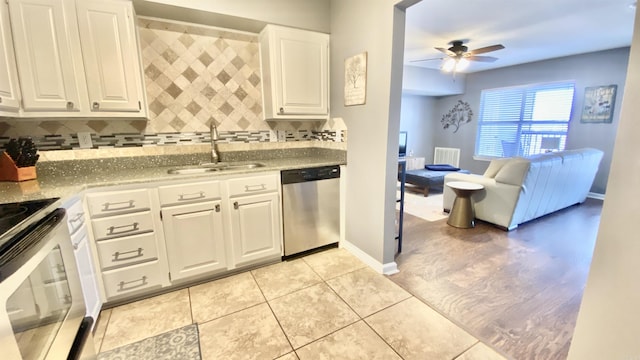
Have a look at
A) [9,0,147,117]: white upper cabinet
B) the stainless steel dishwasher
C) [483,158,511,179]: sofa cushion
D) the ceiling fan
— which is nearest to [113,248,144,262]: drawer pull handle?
[9,0,147,117]: white upper cabinet

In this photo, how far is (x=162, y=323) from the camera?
1.74 m

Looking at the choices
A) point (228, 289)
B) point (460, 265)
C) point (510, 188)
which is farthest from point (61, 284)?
point (510, 188)

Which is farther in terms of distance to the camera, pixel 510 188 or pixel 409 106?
pixel 409 106

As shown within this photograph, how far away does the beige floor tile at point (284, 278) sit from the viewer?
2082 millimetres

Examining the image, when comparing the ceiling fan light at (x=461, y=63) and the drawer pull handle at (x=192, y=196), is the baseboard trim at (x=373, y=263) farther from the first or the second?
the ceiling fan light at (x=461, y=63)

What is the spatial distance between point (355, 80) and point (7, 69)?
230cm

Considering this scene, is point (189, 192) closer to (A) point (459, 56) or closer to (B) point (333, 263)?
(B) point (333, 263)

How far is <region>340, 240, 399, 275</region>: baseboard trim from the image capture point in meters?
2.31

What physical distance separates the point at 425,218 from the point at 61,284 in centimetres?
360

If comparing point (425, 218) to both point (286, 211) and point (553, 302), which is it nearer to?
point (553, 302)

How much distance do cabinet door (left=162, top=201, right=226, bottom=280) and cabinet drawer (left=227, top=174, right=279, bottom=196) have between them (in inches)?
6.7

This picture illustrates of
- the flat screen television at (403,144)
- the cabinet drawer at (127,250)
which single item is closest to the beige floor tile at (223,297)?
the cabinet drawer at (127,250)

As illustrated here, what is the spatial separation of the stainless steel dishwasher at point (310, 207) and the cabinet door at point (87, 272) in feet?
4.42

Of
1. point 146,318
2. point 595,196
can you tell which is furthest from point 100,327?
point 595,196
